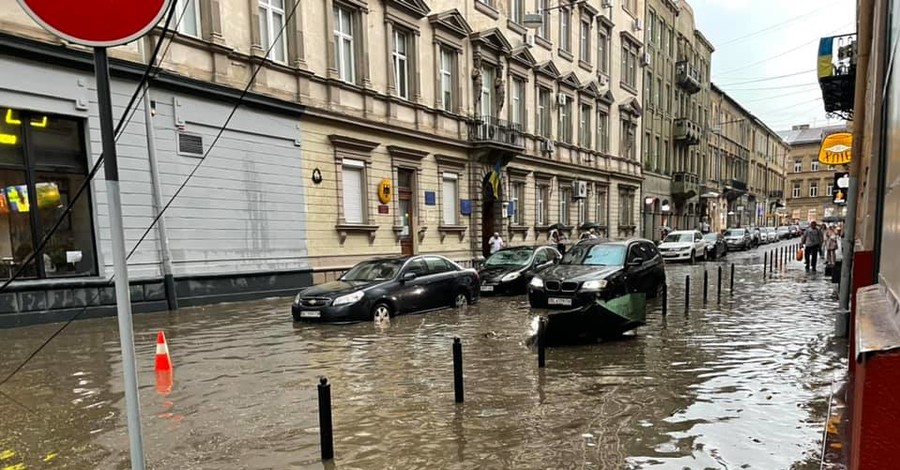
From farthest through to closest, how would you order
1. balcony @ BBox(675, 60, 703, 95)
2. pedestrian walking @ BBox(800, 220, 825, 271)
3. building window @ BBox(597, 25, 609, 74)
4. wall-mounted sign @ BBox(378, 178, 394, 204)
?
balcony @ BBox(675, 60, 703, 95)
building window @ BBox(597, 25, 609, 74)
pedestrian walking @ BBox(800, 220, 825, 271)
wall-mounted sign @ BBox(378, 178, 394, 204)

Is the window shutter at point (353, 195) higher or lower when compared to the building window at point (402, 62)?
lower

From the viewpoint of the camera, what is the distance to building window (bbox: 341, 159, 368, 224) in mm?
17609

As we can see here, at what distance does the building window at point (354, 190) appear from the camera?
17.6m

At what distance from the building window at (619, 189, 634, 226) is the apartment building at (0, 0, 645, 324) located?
11.1m

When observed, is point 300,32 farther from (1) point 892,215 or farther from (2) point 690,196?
(2) point 690,196

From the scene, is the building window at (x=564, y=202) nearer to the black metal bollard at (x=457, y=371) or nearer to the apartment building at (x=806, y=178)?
the black metal bollard at (x=457, y=371)

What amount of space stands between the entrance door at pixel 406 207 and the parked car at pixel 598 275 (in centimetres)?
842

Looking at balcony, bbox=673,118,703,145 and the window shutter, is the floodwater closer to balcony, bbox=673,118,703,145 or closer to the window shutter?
the window shutter

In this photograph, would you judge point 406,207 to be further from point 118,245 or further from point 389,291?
point 118,245

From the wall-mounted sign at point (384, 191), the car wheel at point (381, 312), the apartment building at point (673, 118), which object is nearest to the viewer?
the car wheel at point (381, 312)

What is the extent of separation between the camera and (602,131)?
35.9 meters

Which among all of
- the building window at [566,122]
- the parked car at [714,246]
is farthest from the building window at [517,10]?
the parked car at [714,246]

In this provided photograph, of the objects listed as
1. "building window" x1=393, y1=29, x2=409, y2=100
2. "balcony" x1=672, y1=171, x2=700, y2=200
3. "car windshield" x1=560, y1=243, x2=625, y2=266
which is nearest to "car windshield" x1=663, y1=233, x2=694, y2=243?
"building window" x1=393, y1=29, x2=409, y2=100

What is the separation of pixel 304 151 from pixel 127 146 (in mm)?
5147
